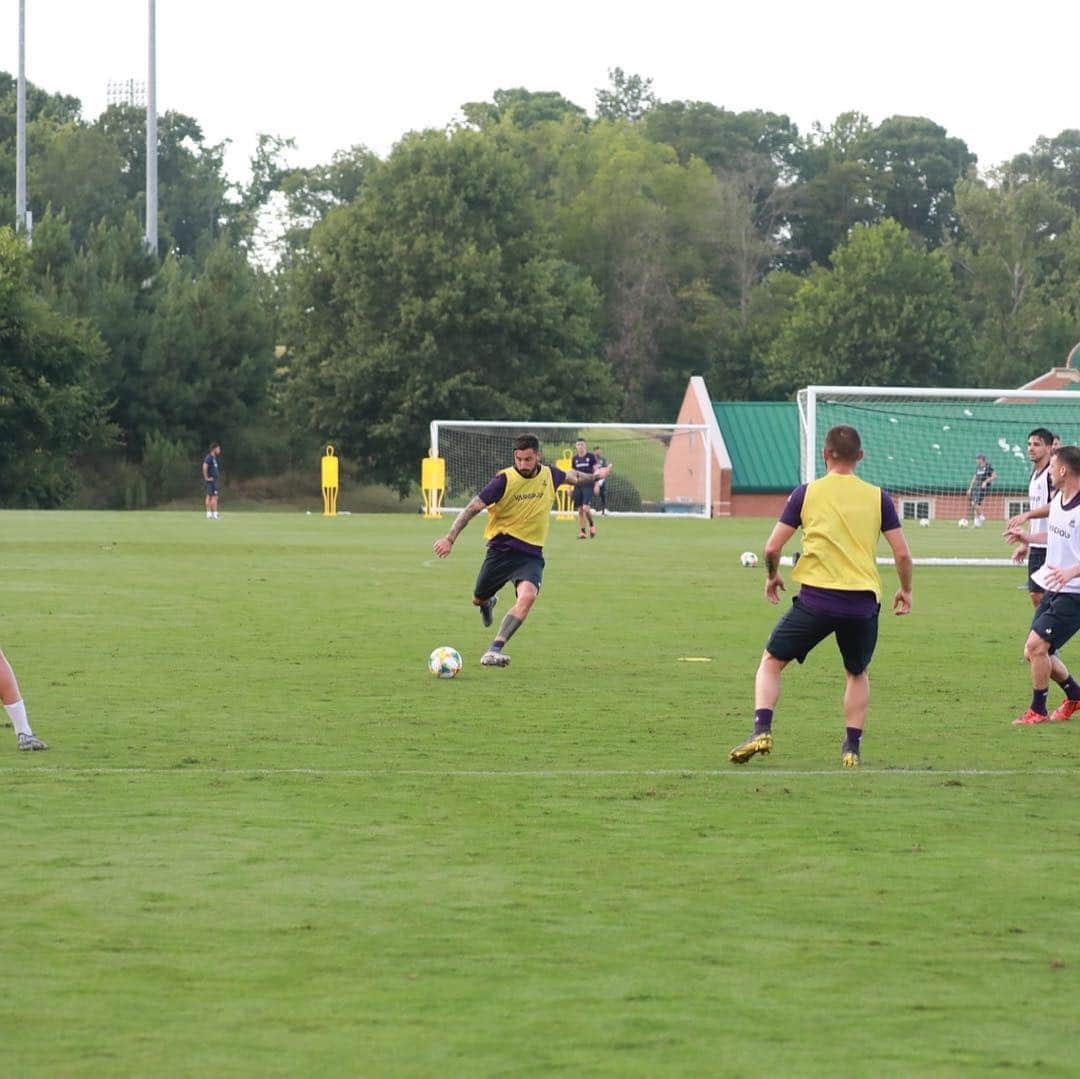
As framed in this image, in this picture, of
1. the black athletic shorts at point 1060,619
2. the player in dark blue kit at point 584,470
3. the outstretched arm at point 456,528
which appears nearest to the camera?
the black athletic shorts at point 1060,619

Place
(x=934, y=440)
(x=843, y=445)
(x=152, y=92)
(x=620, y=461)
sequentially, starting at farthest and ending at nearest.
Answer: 1. (x=620, y=461)
2. (x=152, y=92)
3. (x=934, y=440)
4. (x=843, y=445)

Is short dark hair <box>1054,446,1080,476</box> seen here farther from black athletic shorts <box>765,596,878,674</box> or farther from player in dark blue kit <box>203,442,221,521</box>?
player in dark blue kit <box>203,442,221,521</box>

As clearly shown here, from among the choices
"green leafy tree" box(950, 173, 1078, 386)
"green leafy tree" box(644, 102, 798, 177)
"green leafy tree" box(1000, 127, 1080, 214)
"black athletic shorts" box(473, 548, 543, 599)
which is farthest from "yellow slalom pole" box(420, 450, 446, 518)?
"green leafy tree" box(1000, 127, 1080, 214)

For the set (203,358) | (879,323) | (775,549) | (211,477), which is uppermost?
(879,323)

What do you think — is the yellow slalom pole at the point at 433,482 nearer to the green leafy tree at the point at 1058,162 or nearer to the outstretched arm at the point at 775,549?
the outstretched arm at the point at 775,549

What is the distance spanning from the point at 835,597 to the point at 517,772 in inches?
76.2

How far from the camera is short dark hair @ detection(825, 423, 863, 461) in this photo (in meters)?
10.5

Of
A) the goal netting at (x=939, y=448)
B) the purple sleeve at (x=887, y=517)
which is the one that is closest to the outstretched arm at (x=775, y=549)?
the purple sleeve at (x=887, y=517)

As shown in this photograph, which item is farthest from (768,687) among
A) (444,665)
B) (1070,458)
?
(444,665)

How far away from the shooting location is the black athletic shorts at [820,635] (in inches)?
420

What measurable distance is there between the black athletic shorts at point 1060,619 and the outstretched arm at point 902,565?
179cm

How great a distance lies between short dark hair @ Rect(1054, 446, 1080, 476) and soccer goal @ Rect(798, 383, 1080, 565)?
27.5 m

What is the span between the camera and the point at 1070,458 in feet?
41.2

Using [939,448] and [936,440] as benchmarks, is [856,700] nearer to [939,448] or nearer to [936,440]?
[936,440]
